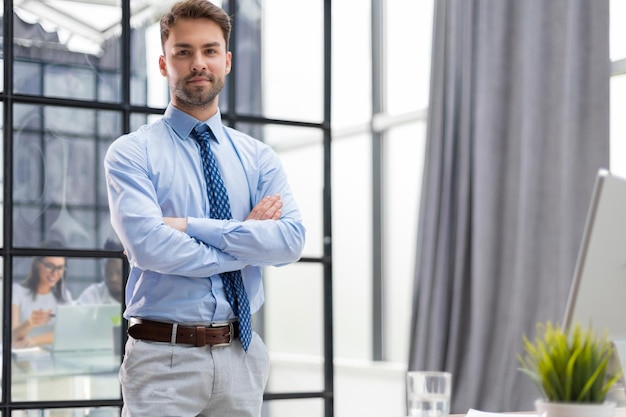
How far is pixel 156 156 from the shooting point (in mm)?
2377

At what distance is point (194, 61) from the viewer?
238 centimetres

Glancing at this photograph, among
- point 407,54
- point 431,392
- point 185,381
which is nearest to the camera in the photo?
point 431,392

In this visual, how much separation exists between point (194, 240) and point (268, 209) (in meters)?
0.24

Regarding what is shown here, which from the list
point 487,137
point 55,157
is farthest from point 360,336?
point 55,157

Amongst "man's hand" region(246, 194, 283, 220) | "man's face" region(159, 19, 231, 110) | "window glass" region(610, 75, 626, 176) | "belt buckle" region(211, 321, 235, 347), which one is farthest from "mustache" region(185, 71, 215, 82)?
"window glass" region(610, 75, 626, 176)

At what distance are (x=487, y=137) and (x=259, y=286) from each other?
210 centimetres

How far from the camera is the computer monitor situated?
5.26 ft

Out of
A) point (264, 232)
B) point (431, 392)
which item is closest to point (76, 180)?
point (264, 232)

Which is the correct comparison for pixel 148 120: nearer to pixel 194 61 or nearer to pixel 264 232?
pixel 194 61

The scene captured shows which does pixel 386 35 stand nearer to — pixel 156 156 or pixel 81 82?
pixel 81 82

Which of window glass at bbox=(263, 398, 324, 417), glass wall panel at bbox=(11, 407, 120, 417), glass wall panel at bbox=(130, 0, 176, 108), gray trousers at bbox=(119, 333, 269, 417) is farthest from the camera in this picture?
window glass at bbox=(263, 398, 324, 417)

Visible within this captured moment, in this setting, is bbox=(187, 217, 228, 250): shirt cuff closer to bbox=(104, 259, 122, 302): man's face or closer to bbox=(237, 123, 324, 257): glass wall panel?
bbox=(104, 259, 122, 302): man's face

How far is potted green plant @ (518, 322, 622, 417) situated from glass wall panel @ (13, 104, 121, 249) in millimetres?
2248

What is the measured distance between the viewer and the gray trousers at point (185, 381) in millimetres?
2172
